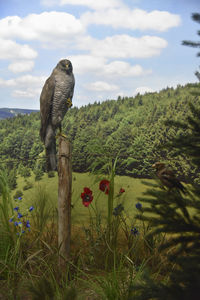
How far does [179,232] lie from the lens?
1.35m

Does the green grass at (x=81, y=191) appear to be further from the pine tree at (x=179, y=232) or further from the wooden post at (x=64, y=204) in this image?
the pine tree at (x=179, y=232)

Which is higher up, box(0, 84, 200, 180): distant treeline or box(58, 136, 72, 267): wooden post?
box(0, 84, 200, 180): distant treeline

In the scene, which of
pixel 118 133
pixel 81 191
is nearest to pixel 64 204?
pixel 81 191

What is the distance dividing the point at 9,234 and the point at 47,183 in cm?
188

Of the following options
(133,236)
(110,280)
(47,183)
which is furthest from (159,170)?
(47,183)

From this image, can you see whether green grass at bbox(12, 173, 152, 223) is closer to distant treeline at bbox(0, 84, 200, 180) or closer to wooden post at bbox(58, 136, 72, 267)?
distant treeline at bbox(0, 84, 200, 180)

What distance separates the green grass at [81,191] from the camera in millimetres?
3764

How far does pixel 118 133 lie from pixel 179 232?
11.6ft

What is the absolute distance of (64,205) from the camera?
2523 mm

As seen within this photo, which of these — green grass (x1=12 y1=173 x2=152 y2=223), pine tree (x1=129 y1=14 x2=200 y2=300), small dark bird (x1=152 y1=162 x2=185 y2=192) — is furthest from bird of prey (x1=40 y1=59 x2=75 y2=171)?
pine tree (x1=129 y1=14 x2=200 y2=300)

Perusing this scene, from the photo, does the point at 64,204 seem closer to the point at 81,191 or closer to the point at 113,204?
the point at 113,204

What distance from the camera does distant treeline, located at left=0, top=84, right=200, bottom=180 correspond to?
432 cm

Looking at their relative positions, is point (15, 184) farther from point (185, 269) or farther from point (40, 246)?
point (185, 269)

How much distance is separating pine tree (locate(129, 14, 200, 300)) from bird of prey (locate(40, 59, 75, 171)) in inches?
86.6
